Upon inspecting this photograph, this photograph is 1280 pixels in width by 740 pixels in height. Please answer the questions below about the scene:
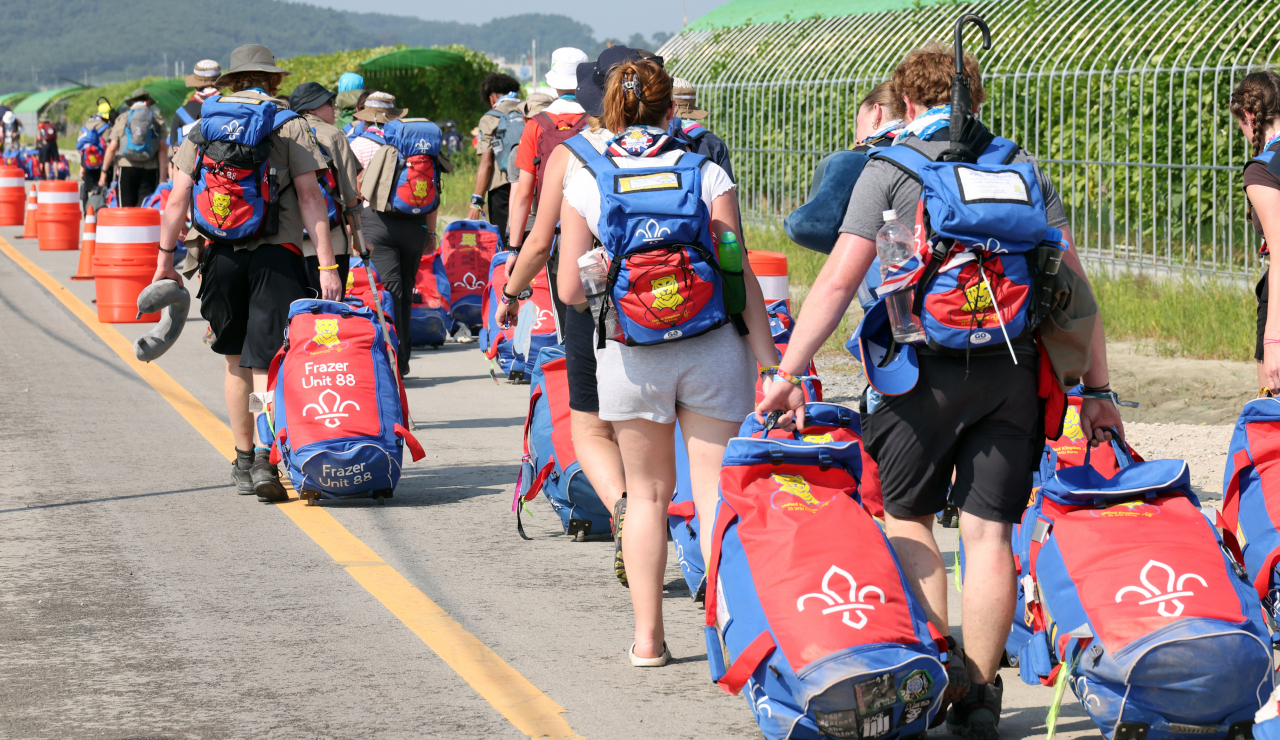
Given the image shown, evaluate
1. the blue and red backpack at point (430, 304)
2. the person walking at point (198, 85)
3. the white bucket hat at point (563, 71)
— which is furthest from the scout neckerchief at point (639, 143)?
the person walking at point (198, 85)

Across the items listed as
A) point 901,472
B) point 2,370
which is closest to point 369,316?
point 901,472

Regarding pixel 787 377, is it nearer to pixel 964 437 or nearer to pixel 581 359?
pixel 964 437

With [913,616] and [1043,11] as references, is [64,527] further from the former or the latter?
[1043,11]

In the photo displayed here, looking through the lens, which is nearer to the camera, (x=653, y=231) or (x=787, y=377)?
(x=787, y=377)

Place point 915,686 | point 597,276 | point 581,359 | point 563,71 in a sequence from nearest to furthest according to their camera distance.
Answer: point 915,686, point 597,276, point 581,359, point 563,71

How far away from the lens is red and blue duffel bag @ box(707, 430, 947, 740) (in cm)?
347

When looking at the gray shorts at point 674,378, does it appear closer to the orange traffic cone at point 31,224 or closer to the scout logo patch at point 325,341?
the scout logo patch at point 325,341

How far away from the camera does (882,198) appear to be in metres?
3.79

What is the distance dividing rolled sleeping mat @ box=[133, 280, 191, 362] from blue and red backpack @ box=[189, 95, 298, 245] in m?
0.42

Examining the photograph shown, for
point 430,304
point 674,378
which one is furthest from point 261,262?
point 430,304

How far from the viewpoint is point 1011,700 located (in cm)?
424

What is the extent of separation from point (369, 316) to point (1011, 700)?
12.6 feet

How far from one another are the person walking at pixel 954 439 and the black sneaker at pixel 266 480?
3.51 meters

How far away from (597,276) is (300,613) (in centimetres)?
176
